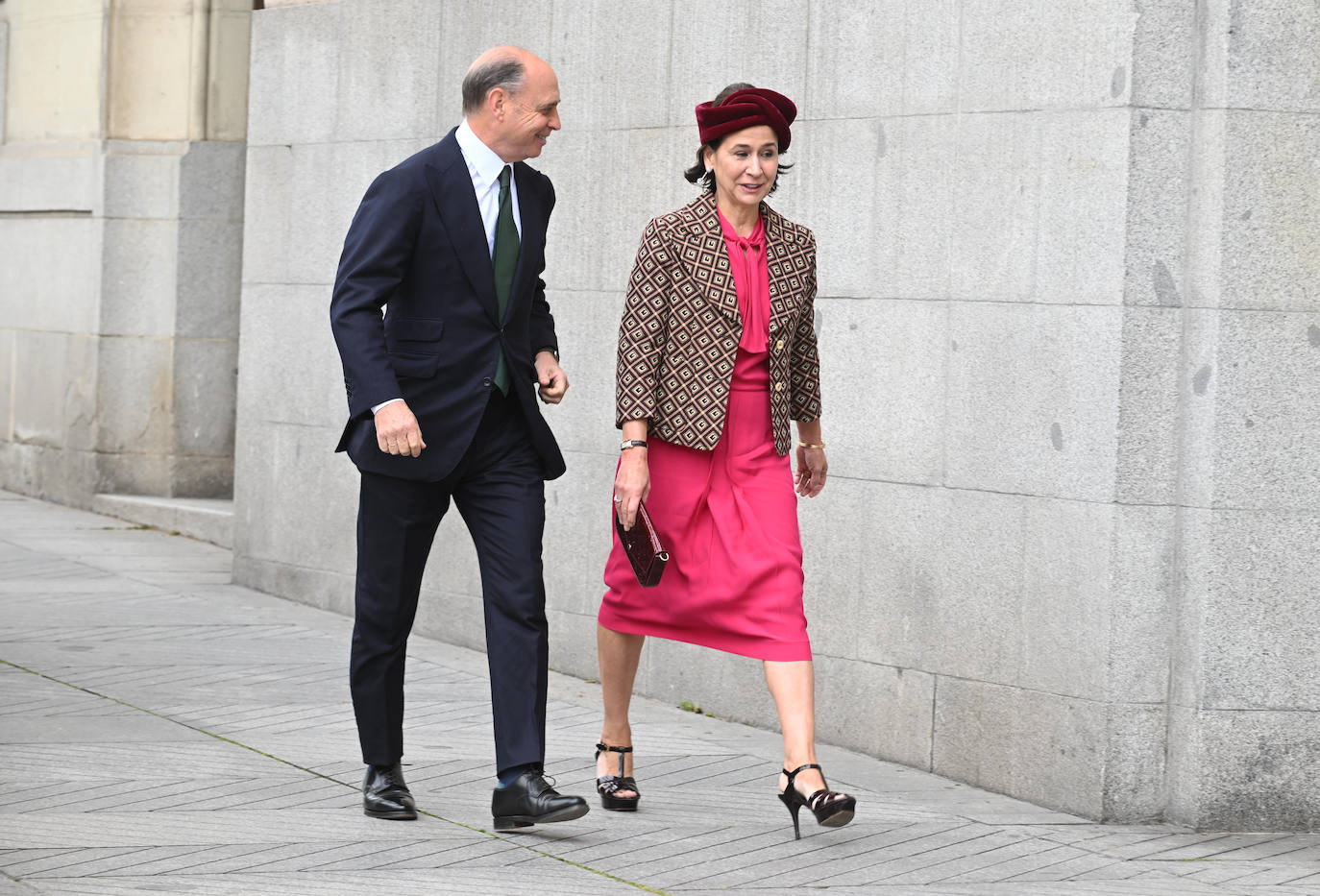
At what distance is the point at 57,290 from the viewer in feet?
44.7

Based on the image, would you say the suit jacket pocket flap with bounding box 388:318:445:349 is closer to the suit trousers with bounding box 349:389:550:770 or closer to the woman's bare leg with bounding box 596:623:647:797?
the suit trousers with bounding box 349:389:550:770

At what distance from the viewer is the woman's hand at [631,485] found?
5531mm

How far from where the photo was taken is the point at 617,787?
5855 mm

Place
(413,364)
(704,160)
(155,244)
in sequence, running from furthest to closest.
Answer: (155,244)
(704,160)
(413,364)

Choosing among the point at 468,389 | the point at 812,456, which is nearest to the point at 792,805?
the point at 812,456

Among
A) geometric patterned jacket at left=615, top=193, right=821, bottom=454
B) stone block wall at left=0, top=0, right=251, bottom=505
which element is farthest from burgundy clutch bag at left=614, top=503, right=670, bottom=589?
stone block wall at left=0, top=0, right=251, bottom=505

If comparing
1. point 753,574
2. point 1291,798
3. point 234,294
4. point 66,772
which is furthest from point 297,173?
point 1291,798

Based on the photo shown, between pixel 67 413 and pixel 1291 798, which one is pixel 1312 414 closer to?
pixel 1291 798

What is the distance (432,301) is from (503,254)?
231mm

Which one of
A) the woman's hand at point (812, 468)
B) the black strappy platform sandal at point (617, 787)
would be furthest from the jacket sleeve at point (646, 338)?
the black strappy platform sandal at point (617, 787)

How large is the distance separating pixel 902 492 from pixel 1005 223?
3.03ft

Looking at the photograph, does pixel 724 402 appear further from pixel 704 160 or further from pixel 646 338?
pixel 704 160

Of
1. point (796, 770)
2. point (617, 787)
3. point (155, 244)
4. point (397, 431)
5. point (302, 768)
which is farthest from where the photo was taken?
Answer: point (155, 244)

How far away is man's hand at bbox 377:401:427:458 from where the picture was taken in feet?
17.3
